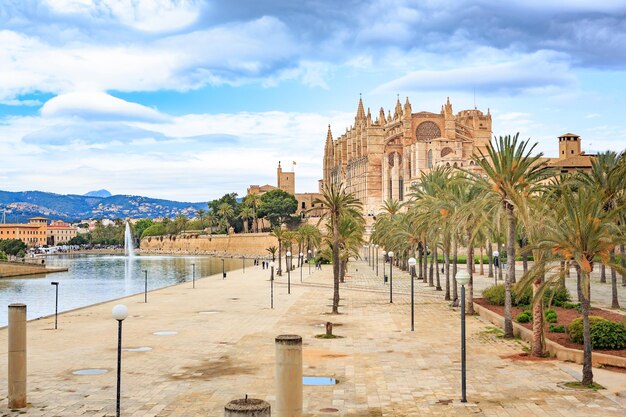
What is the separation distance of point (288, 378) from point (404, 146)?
10482 centimetres

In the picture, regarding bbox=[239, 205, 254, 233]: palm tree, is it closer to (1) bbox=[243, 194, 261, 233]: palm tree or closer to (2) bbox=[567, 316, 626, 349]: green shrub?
(1) bbox=[243, 194, 261, 233]: palm tree

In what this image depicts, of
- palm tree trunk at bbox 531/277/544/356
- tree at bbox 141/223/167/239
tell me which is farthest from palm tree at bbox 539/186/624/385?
tree at bbox 141/223/167/239

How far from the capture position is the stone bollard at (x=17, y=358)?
13820mm

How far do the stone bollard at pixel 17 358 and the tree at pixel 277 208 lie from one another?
433ft

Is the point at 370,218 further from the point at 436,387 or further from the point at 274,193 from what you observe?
the point at 436,387

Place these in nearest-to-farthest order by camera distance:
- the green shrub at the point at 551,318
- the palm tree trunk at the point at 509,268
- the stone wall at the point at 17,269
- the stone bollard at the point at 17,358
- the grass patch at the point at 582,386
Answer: the stone bollard at the point at 17,358 → the grass patch at the point at 582,386 → the palm tree trunk at the point at 509,268 → the green shrub at the point at 551,318 → the stone wall at the point at 17,269

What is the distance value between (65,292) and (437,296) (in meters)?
33.2

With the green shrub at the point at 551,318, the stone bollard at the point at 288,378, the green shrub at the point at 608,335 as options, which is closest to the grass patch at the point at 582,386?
the green shrub at the point at 608,335

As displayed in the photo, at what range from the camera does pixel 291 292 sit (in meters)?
42.9

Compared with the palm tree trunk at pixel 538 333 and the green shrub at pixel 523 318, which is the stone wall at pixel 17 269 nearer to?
the green shrub at pixel 523 318

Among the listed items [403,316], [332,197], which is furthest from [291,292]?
[403,316]

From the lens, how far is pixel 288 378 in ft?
35.7

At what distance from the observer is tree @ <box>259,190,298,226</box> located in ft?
481

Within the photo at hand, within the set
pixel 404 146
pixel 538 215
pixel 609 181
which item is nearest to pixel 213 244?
pixel 404 146
